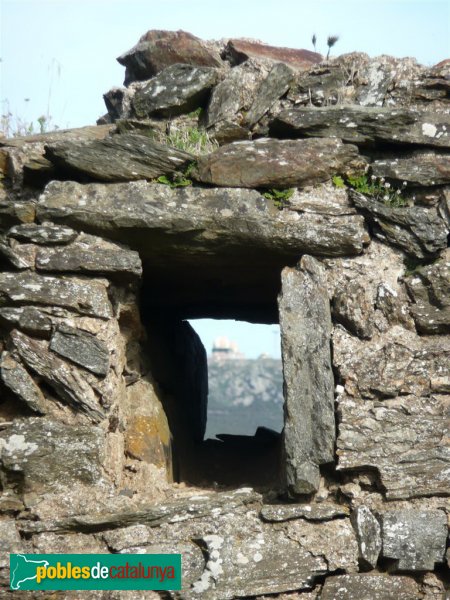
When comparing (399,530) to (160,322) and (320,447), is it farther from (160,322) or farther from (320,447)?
(160,322)

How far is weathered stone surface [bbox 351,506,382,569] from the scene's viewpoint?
6.68 m

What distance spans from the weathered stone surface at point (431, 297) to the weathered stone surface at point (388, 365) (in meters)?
0.14

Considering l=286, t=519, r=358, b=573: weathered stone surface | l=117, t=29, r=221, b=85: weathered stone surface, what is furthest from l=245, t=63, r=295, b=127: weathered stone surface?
l=286, t=519, r=358, b=573: weathered stone surface

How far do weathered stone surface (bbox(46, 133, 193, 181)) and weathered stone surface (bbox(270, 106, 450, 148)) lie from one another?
886mm

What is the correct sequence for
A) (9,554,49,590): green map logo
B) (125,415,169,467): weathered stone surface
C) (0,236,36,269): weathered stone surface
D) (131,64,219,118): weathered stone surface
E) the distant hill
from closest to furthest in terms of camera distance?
(9,554,49,590): green map logo → (0,236,36,269): weathered stone surface → (125,415,169,467): weathered stone surface → (131,64,219,118): weathered stone surface → the distant hill

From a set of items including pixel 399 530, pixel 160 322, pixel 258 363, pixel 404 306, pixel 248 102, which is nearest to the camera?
pixel 399 530

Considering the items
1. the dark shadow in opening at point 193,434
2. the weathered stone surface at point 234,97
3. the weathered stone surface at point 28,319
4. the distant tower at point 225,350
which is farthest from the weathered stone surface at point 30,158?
the distant tower at point 225,350

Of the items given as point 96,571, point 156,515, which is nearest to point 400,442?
point 156,515

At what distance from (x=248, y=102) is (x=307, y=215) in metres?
1.21

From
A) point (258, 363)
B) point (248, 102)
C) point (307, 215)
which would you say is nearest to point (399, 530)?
point (307, 215)

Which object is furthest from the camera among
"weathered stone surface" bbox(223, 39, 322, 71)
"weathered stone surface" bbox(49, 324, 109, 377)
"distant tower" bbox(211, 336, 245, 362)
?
"distant tower" bbox(211, 336, 245, 362)

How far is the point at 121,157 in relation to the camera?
7391 mm

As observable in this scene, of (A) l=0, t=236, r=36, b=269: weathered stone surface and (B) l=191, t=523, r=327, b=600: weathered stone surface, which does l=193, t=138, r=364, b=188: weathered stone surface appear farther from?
(B) l=191, t=523, r=327, b=600: weathered stone surface

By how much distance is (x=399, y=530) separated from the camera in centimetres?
667
